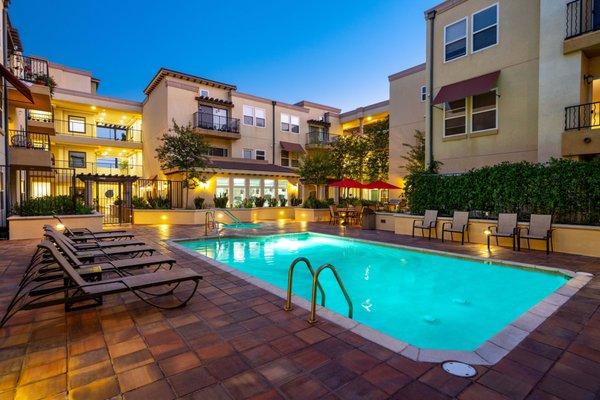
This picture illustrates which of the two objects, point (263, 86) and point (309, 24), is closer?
point (309, 24)

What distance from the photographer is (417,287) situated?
7.28 metres

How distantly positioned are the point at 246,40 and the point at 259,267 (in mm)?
71555

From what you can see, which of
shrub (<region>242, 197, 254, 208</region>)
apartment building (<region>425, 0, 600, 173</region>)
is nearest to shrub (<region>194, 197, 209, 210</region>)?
shrub (<region>242, 197, 254, 208</region>)

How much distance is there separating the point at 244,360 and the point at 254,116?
26.9 meters

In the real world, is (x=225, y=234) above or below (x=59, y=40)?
below

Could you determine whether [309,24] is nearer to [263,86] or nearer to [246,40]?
[246,40]

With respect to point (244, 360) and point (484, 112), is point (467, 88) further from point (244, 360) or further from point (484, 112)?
point (244, 360)

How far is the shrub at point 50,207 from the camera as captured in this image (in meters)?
11.8

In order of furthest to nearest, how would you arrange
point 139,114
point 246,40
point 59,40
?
point 59,40 < point 246,40 < point 139,114

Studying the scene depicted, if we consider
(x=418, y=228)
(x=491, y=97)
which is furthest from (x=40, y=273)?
(x=491, y=97)

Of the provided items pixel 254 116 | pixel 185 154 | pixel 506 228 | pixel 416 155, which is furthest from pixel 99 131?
pixel 506 228

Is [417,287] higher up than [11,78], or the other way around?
[11,78]

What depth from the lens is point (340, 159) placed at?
24.1 meters

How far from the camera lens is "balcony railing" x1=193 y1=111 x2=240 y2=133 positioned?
24.5 metres
